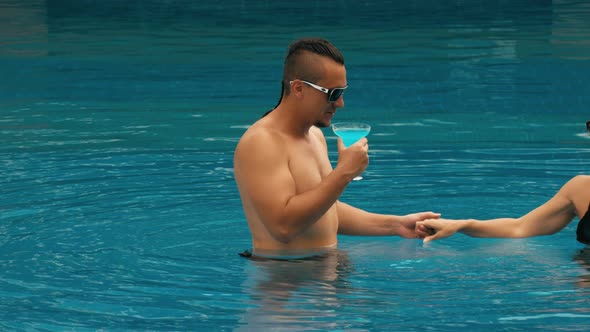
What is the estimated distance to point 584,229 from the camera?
6.73m

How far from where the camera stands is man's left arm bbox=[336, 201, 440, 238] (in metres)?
7.05

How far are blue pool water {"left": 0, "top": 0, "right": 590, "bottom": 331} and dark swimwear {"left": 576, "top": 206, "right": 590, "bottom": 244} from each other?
0.16 metres

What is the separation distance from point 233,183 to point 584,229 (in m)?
3.83

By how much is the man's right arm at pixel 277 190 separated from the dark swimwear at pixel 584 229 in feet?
4.77

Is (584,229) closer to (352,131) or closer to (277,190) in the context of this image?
(352,131)

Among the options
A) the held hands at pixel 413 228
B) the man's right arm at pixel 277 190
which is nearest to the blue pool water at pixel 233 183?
the held hands at pixel 413 228

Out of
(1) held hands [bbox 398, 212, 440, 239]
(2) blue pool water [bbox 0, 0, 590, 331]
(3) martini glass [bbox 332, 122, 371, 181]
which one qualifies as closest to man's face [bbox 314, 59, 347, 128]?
(2) blue pool water [bbox 0, 0, 590, 331]

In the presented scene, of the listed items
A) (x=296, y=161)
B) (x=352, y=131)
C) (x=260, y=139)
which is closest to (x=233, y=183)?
(x=352, y=131)

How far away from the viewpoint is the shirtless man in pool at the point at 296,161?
6.07 meters

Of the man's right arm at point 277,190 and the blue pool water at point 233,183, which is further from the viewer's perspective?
the blue pool water at point 233,183

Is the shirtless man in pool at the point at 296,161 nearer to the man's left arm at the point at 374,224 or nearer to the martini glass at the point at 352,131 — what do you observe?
the man's left arm at the point at 374,224

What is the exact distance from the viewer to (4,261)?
7.39m

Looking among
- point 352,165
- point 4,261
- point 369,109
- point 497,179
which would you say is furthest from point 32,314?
point 369,109

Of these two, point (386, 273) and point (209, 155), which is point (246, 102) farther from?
point (386, 273)
